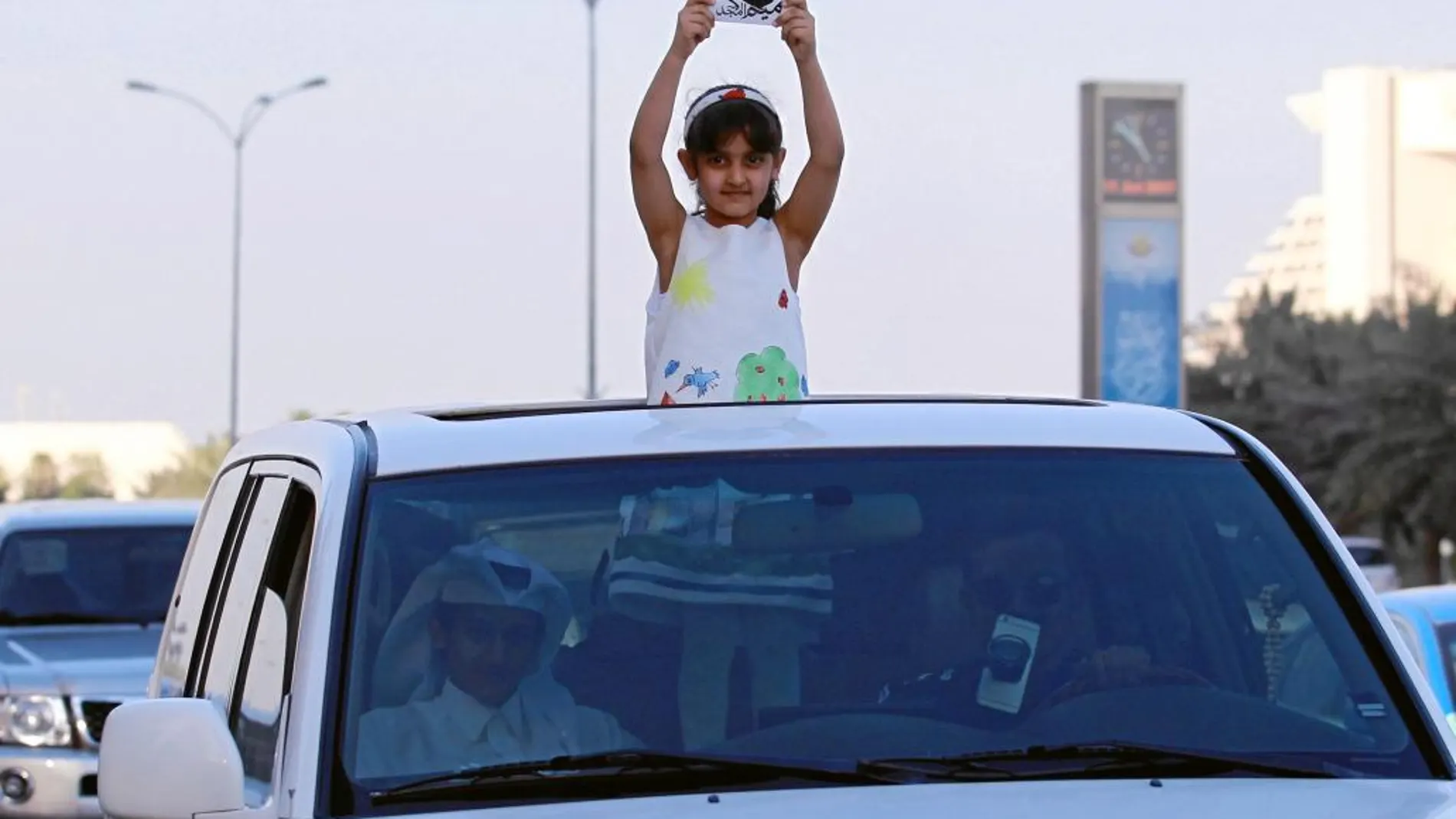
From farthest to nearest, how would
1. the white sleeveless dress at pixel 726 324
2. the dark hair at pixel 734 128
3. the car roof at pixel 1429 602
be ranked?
the car roof at pixel 1429 602 → the dark hair at pixel 734 128 → the white sleeveless dress at pixel 726 324

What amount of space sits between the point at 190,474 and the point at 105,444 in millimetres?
85290

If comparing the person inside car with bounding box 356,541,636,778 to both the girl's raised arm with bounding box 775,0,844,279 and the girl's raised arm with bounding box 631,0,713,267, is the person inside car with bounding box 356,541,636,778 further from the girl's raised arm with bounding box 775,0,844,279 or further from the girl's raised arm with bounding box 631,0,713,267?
the girl's raised arm with bounding box 775,0,844,279

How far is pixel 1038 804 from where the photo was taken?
11.7ft

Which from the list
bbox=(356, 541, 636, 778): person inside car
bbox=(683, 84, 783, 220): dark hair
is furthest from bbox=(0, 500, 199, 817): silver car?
bbox=(356, 541, 636, 778): person inside car

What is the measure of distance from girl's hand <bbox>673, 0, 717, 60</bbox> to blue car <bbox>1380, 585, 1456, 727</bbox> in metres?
3.61

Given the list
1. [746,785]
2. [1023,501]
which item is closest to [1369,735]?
[1023,501]

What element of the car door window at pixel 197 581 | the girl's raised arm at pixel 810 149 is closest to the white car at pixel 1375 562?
the girl's raised arm at pixel 810 149

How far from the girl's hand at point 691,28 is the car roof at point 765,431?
5.25ft

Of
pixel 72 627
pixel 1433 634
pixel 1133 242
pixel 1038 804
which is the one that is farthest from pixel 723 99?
pixel 1133 242

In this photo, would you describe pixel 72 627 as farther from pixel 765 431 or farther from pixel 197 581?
pixel 765 431

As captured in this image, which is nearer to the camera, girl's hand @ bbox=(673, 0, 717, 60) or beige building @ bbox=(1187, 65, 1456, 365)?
girl's hand @ bbox=(673, 0, 717, 60)

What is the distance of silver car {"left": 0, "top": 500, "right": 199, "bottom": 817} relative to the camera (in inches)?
445

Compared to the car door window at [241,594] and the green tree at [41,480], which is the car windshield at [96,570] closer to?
the car door window at [241,594]

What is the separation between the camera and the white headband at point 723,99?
19.4ft
